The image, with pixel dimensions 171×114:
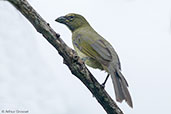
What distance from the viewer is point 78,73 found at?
3.25 meters

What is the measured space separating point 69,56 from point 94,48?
1299 mm

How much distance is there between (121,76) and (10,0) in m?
1.76

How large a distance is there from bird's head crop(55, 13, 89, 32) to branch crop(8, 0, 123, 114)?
2.21 m

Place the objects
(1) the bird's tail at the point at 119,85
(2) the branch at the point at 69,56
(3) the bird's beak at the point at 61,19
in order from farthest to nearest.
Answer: (3) the bird's beak at the point at 61,19
(1) the bird's tail at the point at 119,85
(2) the branch at the point at 69,56

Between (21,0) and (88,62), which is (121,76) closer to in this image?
(88,62)

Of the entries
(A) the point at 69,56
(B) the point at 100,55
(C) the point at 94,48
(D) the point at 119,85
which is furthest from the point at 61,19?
(A) the point at 69,56

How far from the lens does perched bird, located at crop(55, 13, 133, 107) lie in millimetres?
3773

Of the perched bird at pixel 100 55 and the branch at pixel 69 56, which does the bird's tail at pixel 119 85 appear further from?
the branch at pixel 69 56

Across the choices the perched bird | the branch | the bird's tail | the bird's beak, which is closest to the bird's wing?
the perched bird

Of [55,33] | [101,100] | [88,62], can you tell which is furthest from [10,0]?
[88,62]

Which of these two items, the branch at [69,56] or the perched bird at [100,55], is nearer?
the branch at [69,56]

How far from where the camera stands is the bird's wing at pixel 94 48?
4236 mm

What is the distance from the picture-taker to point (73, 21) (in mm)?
5543

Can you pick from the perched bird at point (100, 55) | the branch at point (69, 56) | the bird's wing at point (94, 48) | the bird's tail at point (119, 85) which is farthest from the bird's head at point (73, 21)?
the branch at point (69, 56)
